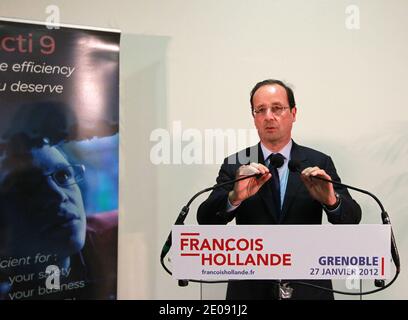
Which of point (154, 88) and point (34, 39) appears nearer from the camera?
point (34, 39)

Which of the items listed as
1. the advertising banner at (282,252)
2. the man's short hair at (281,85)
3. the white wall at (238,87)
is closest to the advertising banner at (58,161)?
the white wall at (238,87)

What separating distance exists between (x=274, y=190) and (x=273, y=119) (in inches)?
14.3

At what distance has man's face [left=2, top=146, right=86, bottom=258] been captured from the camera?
1.96 m

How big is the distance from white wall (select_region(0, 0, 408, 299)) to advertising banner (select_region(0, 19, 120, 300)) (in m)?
0.20

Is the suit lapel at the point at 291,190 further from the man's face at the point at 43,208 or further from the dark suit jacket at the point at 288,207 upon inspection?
the man's face at the point at 43,208

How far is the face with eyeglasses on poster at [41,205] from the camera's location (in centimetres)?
196

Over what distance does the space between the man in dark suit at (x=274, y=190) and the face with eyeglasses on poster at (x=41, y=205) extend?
63cm

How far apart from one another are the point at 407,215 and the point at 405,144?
0.40 m

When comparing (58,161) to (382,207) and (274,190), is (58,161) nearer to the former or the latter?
(274,190)

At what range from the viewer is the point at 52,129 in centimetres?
202

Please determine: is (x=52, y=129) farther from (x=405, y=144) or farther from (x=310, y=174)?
(x=405, y=144)

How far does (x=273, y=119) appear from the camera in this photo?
6.98ft
